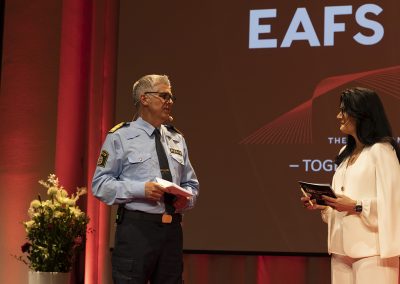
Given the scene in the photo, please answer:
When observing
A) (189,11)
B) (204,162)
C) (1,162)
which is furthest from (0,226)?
(189,11)

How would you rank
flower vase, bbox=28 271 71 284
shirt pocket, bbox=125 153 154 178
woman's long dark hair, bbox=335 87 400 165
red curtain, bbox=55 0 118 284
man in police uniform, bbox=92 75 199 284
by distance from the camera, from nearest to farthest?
1. woman's long dark hair, bbox=335 87 400 165
2. man in police uniform, bbox=92 75 199 284
3. shirt pocket, bbox=125 153 154 178
4. flower vase, bbox=28 271 71 284
5. red curtain, bbox=55 0 118 284

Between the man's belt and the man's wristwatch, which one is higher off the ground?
the man's wristwatch

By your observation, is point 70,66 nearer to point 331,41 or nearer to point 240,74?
point 240,74

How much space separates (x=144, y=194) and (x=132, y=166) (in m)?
0.20

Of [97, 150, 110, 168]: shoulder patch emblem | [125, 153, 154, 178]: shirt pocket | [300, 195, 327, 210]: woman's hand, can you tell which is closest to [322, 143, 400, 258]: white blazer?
[300, 195, 327, 210]: woman's hand

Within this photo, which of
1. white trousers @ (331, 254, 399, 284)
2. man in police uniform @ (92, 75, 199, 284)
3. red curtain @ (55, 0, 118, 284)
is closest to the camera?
white trousers @ (331, 254, 399, 284)

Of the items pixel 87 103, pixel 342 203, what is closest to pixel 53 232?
pixel 87 103

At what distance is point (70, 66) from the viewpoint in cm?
507

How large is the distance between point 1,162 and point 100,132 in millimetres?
852

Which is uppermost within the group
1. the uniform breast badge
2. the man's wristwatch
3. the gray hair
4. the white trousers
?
the gray hair

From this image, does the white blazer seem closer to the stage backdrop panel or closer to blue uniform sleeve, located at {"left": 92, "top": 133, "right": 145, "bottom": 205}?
blue uniform sleeve, located at {"left": 92, "top": 133, "right": 145, "bottom": 205}

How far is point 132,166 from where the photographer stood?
3068 mm

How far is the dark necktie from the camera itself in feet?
9.88

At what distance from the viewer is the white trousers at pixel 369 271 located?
2654mm
